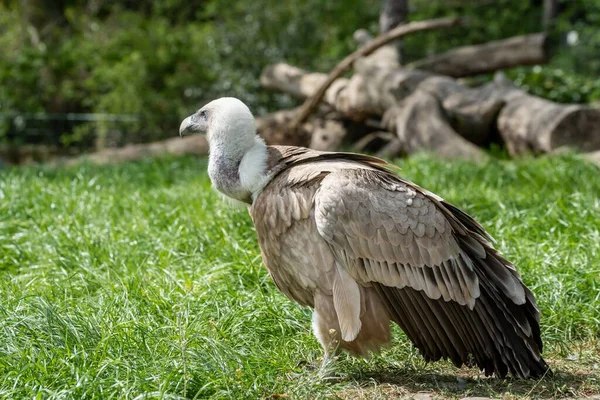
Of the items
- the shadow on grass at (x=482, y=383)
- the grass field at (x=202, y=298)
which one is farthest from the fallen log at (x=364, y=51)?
the shadow on grass at (x=482, y=383)

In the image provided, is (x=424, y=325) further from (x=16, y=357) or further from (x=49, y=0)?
(x=49, y=0)

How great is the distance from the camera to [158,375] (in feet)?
10.9

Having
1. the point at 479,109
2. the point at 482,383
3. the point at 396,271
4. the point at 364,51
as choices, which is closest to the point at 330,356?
the point at 396,271

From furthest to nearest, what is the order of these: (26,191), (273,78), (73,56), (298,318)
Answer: (73,56)
(273,78)
(26,191)
(298,318)

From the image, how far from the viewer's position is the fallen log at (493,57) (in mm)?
10586

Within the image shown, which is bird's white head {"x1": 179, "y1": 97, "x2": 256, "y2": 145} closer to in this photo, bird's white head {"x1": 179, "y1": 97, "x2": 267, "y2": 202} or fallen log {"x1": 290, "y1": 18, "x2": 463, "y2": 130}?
bird's white head {"x1": 179, "y1": 97, "x2": 267, "y2": 202}

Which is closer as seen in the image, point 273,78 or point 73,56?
point 273,78

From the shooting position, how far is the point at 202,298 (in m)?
4.52

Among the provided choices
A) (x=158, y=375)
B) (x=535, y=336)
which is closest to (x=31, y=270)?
(x=158, y=375)

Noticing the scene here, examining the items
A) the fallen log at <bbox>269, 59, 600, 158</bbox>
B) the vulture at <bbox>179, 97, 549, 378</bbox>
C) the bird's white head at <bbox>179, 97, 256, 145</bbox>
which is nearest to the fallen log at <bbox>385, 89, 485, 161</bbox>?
the fallen log at <bbox>269, 59, 600, 158</bbox>

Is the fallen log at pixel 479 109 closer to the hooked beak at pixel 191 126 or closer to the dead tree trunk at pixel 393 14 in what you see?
the dead tree trunk at pixel 393 14

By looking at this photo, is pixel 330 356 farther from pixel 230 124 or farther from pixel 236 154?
pixel 230 124

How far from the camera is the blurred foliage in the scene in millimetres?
14133

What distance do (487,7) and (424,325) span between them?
17.3 meters
